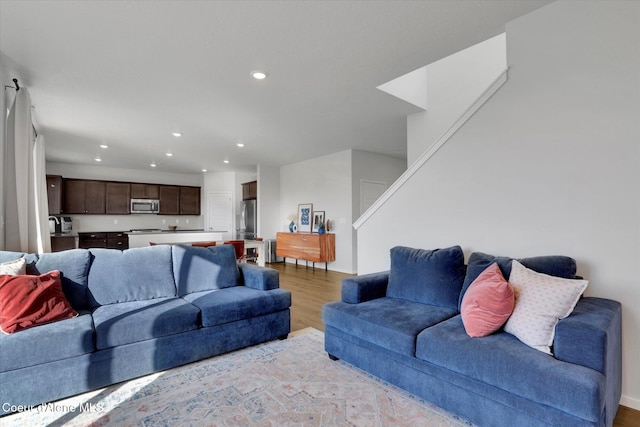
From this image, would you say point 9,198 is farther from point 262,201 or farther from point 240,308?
point 262,201

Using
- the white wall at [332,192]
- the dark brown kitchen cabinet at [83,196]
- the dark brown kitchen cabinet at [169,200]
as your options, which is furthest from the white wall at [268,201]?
the dark brown kitchen cabinet at [83,196]

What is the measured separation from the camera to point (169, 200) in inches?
349

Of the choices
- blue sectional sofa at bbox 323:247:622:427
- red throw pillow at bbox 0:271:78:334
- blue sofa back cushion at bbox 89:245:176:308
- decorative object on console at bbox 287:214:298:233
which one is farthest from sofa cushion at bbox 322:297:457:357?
decorative object on console at bbox 287:214:298:233

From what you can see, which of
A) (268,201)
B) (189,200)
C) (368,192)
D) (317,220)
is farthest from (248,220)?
(368,192)

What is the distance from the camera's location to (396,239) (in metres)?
3.24

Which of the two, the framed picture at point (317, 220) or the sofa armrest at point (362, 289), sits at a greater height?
the framed picture at point (317, 220)

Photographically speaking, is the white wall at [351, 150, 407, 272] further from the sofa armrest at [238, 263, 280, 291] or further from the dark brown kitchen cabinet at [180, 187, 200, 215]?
the dark brown kitchen cabinet at [180, 187, 200, 215]

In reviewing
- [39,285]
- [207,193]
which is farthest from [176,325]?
[207,193]

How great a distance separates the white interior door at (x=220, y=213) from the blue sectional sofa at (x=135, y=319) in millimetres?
6035

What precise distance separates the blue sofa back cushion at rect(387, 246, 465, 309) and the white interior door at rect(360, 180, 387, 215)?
3769 millimetres

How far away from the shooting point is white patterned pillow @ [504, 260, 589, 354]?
1643 millimetres

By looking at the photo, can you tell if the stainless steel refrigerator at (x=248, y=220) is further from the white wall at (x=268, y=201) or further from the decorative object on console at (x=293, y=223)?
the decorative object on console at (x=293, y=223)

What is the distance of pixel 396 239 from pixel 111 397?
2679 mm

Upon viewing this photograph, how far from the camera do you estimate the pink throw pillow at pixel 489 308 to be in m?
1.81
